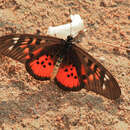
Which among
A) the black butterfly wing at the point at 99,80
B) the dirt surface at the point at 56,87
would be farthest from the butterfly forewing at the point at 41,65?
the black butterfly wing at the point at 99,80

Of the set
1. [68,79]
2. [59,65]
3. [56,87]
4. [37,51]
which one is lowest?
[56,87]

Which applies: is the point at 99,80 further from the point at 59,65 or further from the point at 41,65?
the point at 41,65

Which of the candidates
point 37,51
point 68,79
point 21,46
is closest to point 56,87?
point 68,79

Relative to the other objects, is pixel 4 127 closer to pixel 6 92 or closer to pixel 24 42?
pixel 6 92

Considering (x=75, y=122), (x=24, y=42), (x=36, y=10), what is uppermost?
(x=36, y=10)

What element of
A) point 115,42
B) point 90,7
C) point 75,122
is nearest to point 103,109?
point 75,122

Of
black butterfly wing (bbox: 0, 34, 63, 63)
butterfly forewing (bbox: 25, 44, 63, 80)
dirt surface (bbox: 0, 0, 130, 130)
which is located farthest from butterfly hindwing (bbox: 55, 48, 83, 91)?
black butterfly wing (bbox: 0, 34, 63, 63)

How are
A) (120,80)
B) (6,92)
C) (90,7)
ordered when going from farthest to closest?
(90,7) < (120,80) < (6,92)
